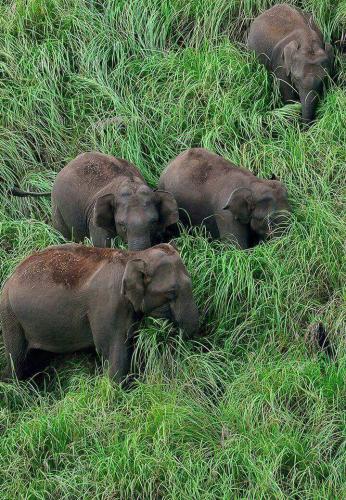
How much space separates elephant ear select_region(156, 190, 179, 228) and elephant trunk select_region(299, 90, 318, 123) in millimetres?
1557

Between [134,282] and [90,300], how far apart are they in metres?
0.33

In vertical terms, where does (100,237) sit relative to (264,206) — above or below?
Answer: below

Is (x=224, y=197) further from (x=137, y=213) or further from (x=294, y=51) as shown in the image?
(x=294, y=51)

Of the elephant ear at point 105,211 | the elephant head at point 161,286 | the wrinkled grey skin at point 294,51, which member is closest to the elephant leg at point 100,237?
the elephant ear at point 105,211

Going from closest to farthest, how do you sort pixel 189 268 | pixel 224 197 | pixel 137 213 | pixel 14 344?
pixel 14 344
pixel 189 268
pixel 137 213
pixel 224 197

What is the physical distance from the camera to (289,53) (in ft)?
34.6

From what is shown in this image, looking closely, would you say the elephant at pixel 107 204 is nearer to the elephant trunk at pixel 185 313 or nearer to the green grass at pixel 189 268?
the green grass at pixel 189 268

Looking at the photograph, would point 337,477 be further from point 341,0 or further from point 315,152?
point 341,0

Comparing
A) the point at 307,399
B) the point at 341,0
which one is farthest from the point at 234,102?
the point at 307,399

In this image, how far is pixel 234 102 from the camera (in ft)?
34.2

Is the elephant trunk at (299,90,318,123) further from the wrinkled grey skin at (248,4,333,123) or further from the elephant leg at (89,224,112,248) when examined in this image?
the elephant leg at (89,224,112,248)

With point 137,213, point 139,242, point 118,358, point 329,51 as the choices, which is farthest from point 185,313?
point 329,51

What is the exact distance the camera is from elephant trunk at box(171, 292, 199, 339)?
8.38 meters

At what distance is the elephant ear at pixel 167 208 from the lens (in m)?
9.19
